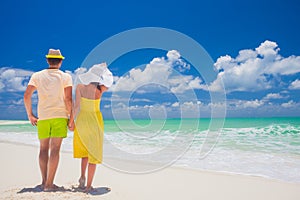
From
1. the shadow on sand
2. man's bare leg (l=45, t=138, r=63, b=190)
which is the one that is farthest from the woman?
man's bare leg (l=45, t=138, r=63, b=190)

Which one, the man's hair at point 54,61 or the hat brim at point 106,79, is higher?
the man's hair at point 54,61

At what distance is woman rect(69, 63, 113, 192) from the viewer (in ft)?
11.7

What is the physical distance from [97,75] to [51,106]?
667 mm

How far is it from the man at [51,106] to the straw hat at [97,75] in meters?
0.20

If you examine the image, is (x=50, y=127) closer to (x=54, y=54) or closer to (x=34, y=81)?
(x=34, y=81)

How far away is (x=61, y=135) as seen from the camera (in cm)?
356

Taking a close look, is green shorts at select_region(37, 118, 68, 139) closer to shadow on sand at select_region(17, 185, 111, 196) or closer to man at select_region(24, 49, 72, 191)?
man at select_region(24, 49, 72, 191)

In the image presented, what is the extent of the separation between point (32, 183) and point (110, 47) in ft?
8.00

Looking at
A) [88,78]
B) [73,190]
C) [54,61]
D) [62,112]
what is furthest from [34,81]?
[73,190]

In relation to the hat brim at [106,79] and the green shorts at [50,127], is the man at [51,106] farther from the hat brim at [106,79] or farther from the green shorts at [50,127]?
the hat brim at [106,79]

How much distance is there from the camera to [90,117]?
359 centimetres

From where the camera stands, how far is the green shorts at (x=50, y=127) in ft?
11.5

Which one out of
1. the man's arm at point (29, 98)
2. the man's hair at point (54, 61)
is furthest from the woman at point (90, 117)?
the man's arm at point (29, 98)

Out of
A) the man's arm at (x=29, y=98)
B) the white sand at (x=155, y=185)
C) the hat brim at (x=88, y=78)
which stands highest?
the hat brim at (x=88, y=78)
